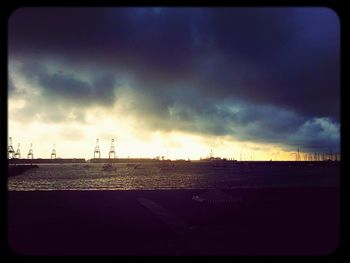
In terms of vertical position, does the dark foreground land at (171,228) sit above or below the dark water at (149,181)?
above

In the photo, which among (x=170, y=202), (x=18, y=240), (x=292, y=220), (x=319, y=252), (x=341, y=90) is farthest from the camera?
(x=170, y=202)

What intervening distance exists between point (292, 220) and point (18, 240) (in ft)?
35.1

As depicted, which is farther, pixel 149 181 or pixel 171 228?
pixel 149 181

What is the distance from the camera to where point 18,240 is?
11.0m

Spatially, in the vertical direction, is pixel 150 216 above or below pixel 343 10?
below

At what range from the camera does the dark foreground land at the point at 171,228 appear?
978 centimetres

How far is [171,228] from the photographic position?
12000mm

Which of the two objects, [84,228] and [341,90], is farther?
[84,228]

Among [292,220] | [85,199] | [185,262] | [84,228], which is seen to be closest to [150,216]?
[84,228]

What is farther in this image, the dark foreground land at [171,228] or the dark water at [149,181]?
the dark water at [149,181]

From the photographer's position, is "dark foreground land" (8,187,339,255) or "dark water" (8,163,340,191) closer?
"dark foreground land" (8,187,339,255)

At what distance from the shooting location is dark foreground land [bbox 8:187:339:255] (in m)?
9.78

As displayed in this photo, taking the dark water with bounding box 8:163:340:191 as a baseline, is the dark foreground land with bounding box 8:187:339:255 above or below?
above
